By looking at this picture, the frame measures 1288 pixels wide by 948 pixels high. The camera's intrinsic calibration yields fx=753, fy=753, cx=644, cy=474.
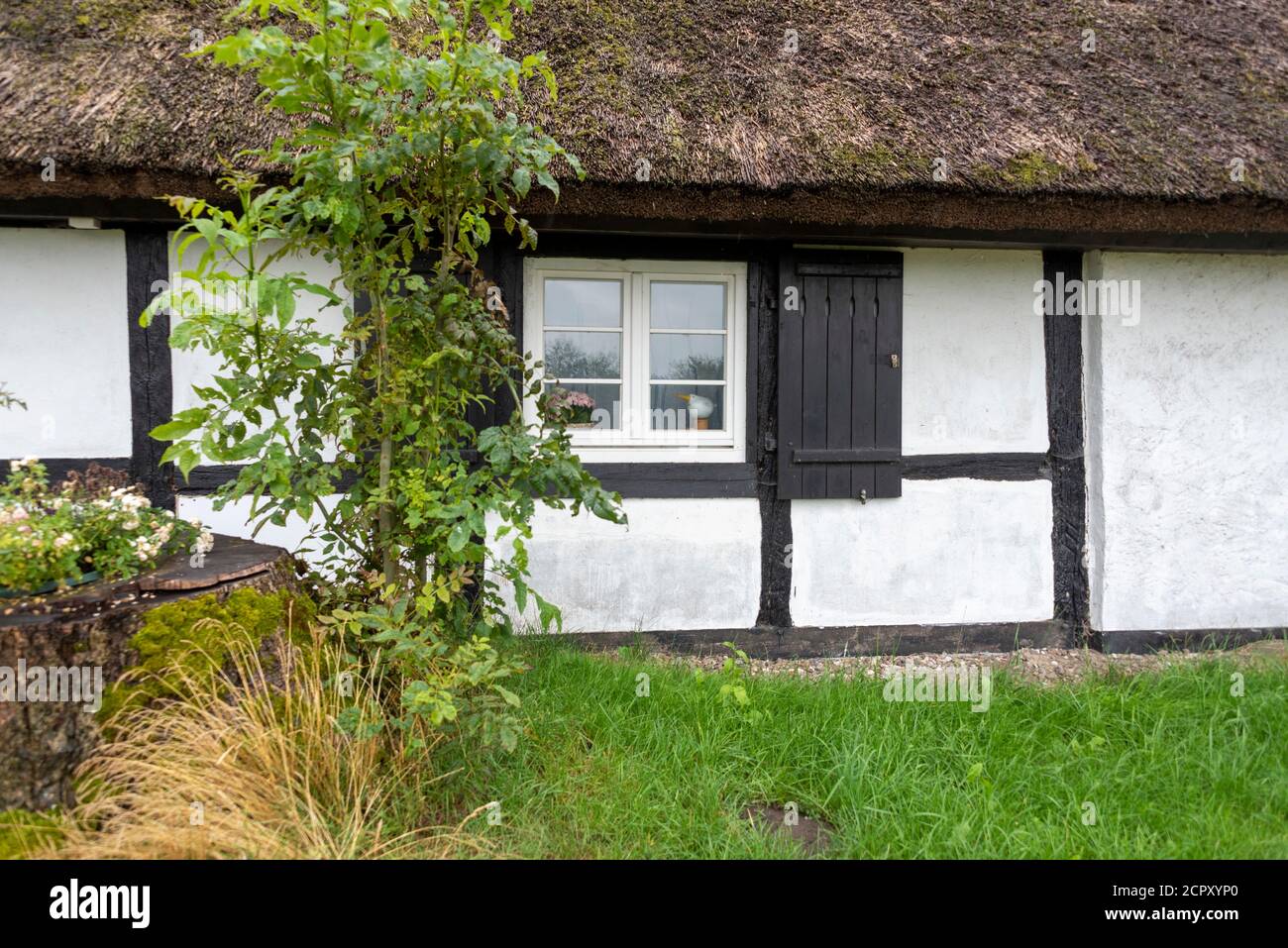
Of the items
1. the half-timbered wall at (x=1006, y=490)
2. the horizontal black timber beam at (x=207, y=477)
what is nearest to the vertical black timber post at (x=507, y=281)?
the half-timbered wall at (x=1006, y=490)

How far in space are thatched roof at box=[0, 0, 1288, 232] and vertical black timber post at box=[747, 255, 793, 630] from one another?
20.0 inches

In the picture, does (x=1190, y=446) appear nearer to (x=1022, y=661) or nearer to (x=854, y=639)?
(x=1022, y=661)

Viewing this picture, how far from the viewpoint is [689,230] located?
12.6 feet

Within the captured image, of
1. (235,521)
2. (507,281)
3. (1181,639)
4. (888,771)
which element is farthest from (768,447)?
(235,521)

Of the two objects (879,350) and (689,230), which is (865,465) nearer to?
(879,350)

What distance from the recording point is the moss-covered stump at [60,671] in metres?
1.97

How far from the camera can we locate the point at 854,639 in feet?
13.5

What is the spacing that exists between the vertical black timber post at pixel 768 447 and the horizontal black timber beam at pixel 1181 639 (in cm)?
185

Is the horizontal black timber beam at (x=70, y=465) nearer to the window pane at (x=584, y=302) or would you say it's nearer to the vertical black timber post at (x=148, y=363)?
the vertical black timber post at (x=148, y=363)

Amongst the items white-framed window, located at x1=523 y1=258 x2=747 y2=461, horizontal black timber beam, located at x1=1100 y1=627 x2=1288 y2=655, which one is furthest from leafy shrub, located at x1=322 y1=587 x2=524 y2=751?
horizontal black timber beam, located at x1=1100 y1=627 x2=1288 y2=655

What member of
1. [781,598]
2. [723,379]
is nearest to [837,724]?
[781,598]

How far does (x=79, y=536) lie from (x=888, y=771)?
266cm

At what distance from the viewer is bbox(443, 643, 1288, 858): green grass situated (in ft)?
7.16
